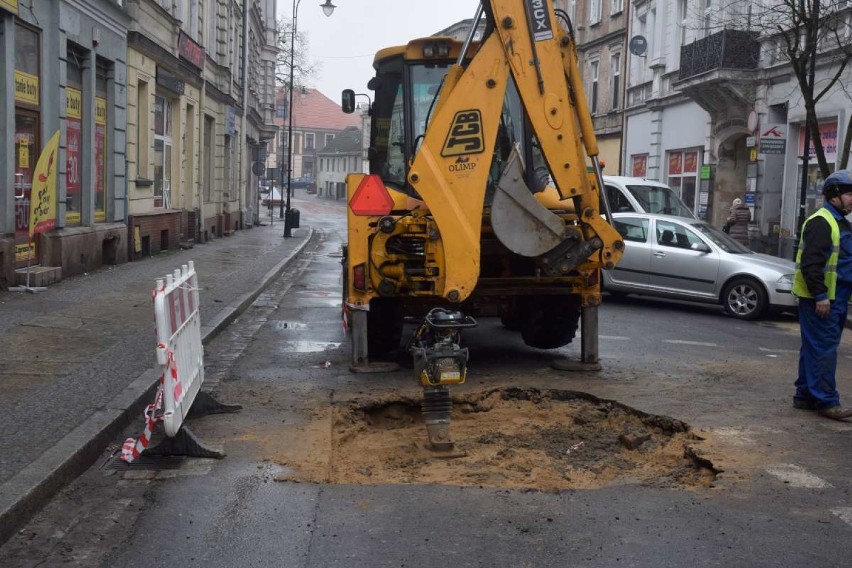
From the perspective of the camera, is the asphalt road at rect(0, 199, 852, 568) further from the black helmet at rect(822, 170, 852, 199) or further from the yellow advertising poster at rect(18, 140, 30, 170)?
the yellow advertising poster at rect(18, 140, 30, 170)

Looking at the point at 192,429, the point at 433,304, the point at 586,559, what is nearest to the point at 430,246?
the point at 433,304

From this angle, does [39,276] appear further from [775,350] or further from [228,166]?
[228,166]

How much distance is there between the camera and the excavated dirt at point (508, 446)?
5863 millimetres

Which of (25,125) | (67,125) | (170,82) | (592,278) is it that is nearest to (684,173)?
(170,82)

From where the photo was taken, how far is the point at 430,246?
863cm

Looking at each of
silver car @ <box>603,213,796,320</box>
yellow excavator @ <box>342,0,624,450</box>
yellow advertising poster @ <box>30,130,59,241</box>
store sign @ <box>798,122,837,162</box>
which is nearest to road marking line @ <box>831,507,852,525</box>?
yellow excavator @ <box>342,0,624,450</box>

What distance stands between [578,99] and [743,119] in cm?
2029

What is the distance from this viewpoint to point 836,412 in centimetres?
737

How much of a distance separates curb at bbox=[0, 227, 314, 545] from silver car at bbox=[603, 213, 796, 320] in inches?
355

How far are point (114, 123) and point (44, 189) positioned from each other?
5.60 metres

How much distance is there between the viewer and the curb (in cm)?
480

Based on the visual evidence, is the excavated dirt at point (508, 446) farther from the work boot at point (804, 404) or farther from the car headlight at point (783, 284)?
the car headlight at point (783, 284)

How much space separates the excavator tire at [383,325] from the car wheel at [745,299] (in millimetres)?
7245

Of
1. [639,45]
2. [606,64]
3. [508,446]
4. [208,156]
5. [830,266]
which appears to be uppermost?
[606,64]
